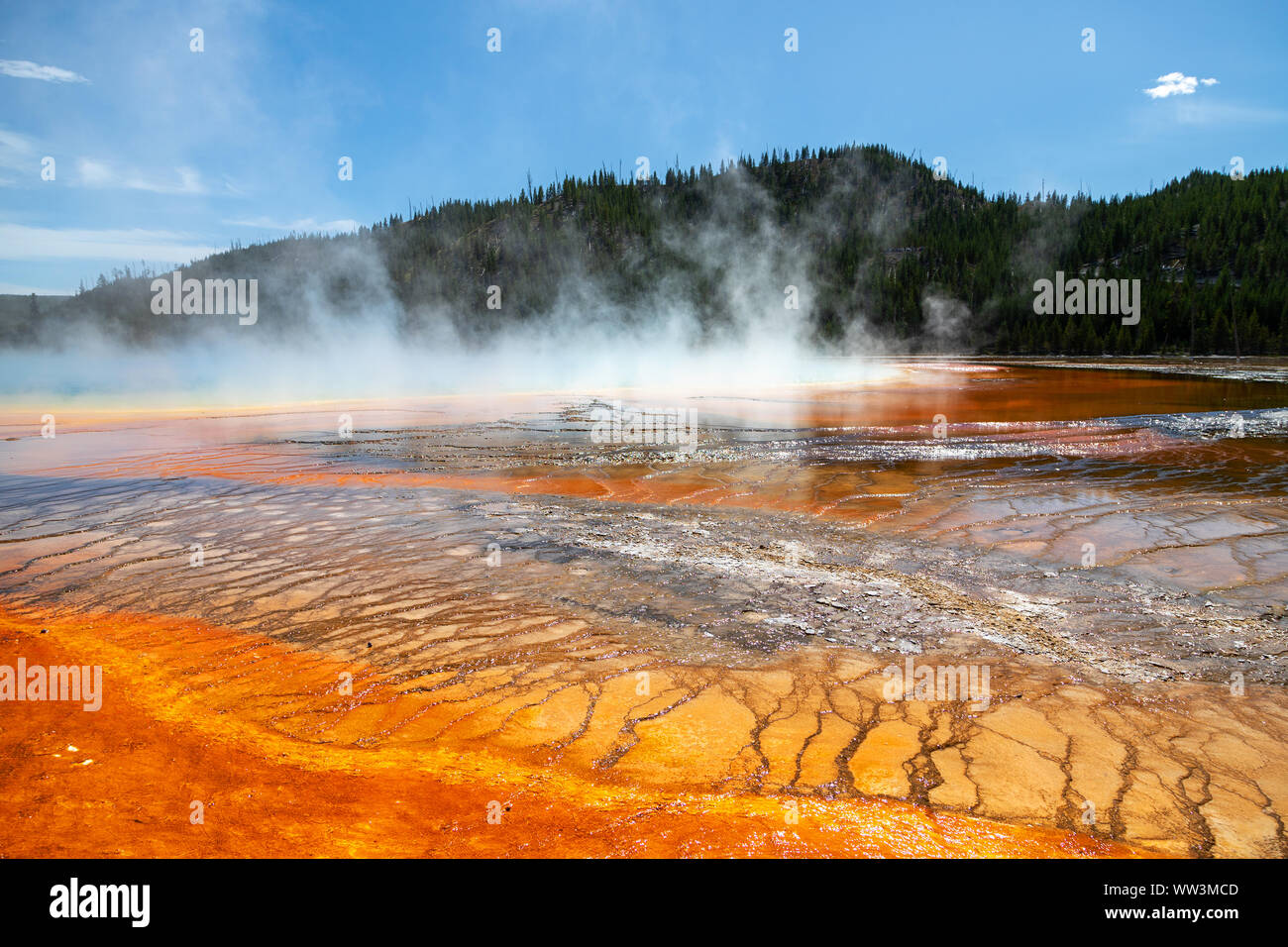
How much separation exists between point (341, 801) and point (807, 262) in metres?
102

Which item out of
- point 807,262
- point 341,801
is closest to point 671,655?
point 341,801

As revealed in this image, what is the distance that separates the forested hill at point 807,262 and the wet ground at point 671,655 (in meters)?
61.8

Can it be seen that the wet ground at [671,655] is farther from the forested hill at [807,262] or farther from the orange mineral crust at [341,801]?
the forested hill at [807,262]

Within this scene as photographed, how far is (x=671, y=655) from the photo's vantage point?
4215 mm

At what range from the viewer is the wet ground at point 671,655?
2709 millimetres

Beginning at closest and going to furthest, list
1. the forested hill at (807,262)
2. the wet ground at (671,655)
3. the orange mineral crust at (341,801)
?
the orange mineral crust at (341,801)
the wet ground at (671,655)
the forested hill at (807,262)

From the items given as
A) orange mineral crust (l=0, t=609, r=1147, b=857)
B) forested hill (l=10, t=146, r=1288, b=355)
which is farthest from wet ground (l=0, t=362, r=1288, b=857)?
forested hill (l=10, t=146, r=1288, b=355)

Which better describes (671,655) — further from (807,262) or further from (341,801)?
(807,262)

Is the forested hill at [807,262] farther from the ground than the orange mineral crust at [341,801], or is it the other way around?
the forested hill at [807,262]

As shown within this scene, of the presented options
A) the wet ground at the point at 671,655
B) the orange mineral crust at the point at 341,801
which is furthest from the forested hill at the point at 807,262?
the orange mineral crust at the point at 341,801

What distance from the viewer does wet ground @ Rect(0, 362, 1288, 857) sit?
2709mm
